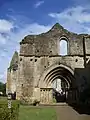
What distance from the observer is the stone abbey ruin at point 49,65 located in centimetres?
2748

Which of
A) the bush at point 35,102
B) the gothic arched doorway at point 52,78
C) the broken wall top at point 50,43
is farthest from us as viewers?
the broken wall top at point 50,43

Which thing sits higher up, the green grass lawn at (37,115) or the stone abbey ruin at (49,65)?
the stone abbey ruin at (49,65)

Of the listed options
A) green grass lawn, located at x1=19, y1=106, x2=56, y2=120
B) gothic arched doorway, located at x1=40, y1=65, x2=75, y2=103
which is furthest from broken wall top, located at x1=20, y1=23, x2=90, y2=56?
green grass lawn, located at x1=19, y1=106, x2=56, y2=120

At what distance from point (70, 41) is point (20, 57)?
6.79 m

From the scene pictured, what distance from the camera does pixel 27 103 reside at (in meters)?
26.8

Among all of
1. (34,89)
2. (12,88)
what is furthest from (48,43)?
(12,88)

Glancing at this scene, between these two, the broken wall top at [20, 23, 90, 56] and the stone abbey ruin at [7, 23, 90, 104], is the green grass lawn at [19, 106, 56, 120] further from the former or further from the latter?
the broken wall top at [20, 23, 90, 56]

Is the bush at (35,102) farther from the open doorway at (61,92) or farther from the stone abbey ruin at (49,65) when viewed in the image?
the open doorway at (61,92)

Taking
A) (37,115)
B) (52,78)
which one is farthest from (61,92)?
(37,115)

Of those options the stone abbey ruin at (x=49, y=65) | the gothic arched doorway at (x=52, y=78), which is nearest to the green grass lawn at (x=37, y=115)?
the stone abbey ruin at (x=49, y=65)

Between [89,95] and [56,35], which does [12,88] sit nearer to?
[56,35]

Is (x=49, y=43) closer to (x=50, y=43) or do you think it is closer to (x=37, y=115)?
(x=50, y=43)

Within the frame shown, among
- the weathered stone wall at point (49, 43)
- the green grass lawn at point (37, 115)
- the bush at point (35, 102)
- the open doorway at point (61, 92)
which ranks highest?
the weathered stone wall at point (49, 43)

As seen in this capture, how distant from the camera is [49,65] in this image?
1120 inches
